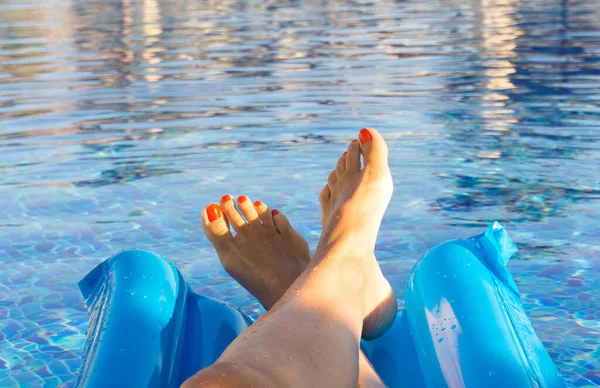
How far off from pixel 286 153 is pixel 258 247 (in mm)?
2430

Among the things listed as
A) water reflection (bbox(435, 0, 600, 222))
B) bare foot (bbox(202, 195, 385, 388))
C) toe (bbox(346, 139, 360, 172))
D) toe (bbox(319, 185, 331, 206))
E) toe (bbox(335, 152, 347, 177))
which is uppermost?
toe (bbox(346, 139, 360, 172))

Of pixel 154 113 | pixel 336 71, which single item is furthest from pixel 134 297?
pixel 336 71

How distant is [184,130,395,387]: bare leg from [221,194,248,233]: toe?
0.31 m

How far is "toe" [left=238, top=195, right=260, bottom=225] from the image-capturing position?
2.70m

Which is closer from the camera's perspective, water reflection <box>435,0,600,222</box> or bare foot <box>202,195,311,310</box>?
bare foot <box>202,195,311,310</box>

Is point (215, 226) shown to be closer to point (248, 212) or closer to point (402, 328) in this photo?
point (248, 212)

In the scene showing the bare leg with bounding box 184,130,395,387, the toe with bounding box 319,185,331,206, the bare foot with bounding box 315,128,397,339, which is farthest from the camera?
the toe with bounding box 319,185,331,206

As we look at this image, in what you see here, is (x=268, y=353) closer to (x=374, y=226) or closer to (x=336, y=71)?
(x=374, y=226)

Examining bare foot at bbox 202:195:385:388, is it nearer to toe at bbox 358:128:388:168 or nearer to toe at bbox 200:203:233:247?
toe at bbox 200:203:233:247

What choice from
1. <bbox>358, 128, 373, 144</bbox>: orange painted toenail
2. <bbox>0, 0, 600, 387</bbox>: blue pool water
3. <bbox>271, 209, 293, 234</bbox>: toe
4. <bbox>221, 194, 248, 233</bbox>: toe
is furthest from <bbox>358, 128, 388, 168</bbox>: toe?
<bbox>0, 0, 600, 387</bbox>: blue pool water

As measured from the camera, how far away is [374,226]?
7.80 feet

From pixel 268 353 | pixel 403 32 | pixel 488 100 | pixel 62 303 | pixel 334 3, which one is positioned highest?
pixel 268 353

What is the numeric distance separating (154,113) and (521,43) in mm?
4982

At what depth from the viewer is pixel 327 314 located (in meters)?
1.80
